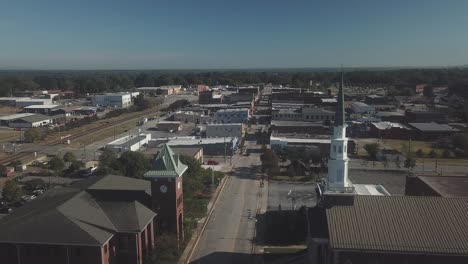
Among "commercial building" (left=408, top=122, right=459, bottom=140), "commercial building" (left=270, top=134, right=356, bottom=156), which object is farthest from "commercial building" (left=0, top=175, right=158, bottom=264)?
"commercial building" (left=408, top=122, right=459, bottom=140)

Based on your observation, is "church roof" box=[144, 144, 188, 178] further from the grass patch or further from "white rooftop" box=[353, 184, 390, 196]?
the grass patch

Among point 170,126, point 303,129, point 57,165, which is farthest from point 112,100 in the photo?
point 57,165

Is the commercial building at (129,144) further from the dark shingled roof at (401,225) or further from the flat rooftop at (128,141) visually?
the dark shingled roof at (401,225)

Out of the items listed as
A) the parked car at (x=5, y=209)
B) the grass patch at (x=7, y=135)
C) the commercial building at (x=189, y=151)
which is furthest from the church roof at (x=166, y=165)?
the grass patch at (x=7, y=135)

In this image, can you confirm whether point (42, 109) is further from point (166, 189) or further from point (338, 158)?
point (338, 158)

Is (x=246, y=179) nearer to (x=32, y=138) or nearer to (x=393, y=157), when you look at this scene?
(x=393, y=157)

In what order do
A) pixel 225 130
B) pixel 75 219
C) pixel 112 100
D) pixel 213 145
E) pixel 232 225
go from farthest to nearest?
pixel 112 100, pixel 225 130, pixel 213 145, pixel 232 225, pixel 75 219
